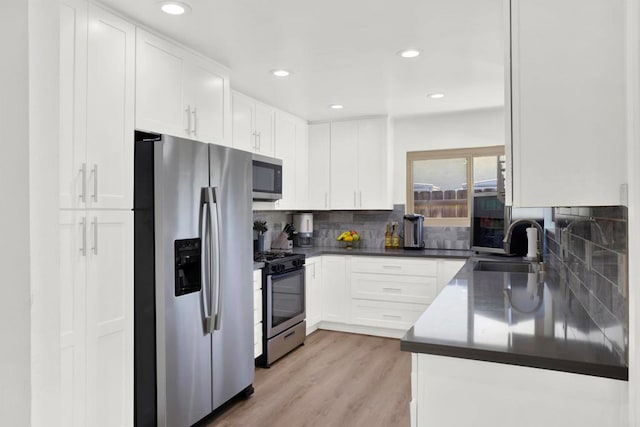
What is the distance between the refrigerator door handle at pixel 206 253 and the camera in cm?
252

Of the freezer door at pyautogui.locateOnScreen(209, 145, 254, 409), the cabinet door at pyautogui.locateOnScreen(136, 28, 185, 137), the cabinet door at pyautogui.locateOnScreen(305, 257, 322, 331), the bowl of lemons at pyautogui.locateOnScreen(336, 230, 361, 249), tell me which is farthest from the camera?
the bowl of lemons at pyautogui.locateOnScreen(336, 230, 361, 249)

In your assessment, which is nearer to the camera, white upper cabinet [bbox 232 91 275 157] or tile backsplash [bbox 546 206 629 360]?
tile backsplash [bbox 546 206 629 360]

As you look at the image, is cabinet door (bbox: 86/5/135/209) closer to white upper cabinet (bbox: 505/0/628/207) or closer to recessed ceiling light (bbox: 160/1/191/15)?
recessed ceiling light (bbox: 160/1/191/15)

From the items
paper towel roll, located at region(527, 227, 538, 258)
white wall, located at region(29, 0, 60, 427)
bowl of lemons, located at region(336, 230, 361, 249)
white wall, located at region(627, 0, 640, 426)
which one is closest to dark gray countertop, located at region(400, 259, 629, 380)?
white wall, located at region(627, 0, 640, 426)

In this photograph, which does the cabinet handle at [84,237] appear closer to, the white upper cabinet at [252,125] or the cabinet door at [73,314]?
the cabinet door at [73,314]

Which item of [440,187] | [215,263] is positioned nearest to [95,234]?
[215,263]

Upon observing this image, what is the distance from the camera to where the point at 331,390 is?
10.2 ft

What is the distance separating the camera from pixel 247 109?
12.5 ft

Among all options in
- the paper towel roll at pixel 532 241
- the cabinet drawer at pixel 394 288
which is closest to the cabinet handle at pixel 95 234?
the cabinet drawer at pixel 394 288

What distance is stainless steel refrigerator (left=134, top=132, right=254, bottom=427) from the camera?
2.29 meters

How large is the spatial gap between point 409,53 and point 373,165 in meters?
1.95

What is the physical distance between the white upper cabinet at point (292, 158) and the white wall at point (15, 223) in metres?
4.05

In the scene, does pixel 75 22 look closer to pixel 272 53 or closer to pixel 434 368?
pixel 272 53

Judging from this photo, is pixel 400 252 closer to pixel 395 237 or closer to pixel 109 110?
pixel 395 237
